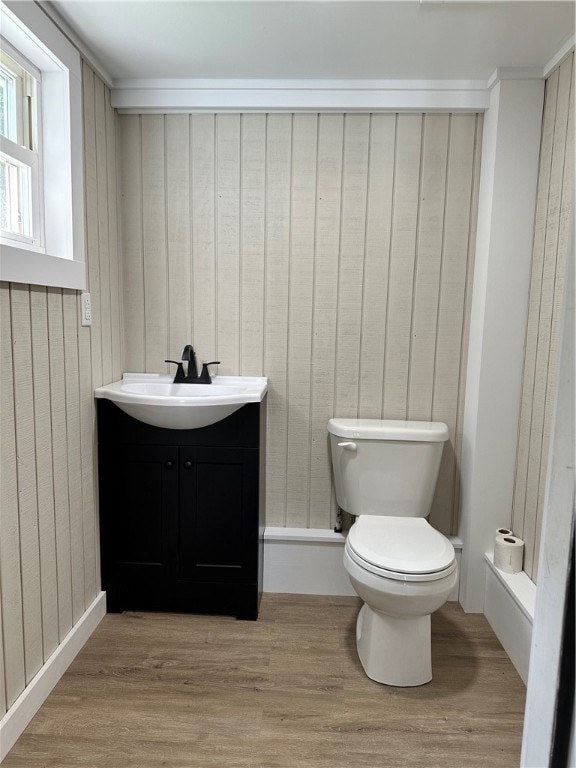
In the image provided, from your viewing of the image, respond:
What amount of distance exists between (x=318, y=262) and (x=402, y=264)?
366 mm

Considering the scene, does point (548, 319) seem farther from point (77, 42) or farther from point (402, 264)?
point (77, 42)

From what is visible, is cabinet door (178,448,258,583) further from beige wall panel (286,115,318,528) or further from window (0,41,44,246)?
window (0,41,44,246)

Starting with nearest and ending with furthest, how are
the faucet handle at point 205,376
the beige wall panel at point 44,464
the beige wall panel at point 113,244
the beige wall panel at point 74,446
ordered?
the beige wall panel at point 44,464, the beige wall panel at point 74,446, the beige wall panel at point 113,244, the faucet handle at point 205,376

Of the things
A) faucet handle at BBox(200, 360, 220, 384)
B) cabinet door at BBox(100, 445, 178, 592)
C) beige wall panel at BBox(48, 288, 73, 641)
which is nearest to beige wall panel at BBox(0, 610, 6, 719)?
beige wall panel at BBox(48, 288, 73, 641)

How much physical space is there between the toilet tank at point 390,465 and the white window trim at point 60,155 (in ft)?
3.93

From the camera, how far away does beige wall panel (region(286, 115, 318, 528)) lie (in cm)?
213

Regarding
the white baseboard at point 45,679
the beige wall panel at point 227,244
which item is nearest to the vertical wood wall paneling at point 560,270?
the beige wall panel at point 227,244

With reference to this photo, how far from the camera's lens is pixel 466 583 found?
214 centimetres

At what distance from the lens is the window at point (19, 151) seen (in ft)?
5.20

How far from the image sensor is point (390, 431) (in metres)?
2.01

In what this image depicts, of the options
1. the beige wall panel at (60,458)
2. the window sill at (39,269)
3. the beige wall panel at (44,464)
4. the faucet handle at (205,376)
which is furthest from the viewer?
the faucet handle at (205,376)

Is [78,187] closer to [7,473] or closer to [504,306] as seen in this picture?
[7,473]

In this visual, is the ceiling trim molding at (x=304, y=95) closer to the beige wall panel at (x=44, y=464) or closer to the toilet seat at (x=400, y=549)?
the beige wall panel at (x=44, y=464)

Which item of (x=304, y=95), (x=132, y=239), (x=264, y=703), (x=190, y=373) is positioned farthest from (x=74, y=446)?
(x=304, y=95)
